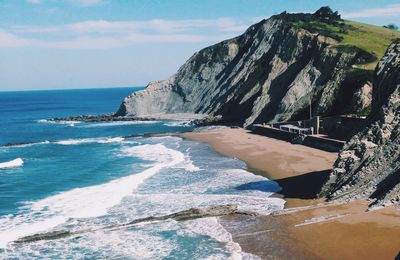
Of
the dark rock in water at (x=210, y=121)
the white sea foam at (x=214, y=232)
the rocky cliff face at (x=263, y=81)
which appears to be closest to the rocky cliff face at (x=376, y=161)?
the white sea foam at (x=214, y=232)

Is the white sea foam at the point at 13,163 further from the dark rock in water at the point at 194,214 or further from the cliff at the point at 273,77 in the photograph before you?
the cliff at the point at 273,77

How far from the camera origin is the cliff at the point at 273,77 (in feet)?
188

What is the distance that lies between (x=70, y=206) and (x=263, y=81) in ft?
177

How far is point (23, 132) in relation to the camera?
86500 mm

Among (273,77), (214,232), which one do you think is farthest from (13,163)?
(273,77)

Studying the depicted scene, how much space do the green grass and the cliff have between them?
181 millimetres

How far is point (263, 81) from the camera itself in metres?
78.6

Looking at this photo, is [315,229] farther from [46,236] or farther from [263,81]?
[263,81]

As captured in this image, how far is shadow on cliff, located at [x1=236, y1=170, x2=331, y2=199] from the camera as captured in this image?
28422 millimetres

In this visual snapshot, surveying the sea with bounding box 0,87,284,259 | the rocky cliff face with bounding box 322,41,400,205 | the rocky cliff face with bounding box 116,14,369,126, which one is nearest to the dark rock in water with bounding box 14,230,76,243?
the sea with bounding box 0,87,284,259

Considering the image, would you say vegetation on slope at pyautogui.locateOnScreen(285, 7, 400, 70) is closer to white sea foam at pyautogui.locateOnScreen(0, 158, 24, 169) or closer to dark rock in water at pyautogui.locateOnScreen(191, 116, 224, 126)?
dark rock in water at pyautogui.locateOnScreen(191, 116, 224, 126)

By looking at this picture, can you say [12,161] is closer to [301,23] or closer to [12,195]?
[12,195]

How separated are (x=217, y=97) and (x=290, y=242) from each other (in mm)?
76594

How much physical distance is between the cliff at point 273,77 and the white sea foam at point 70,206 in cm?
2797
